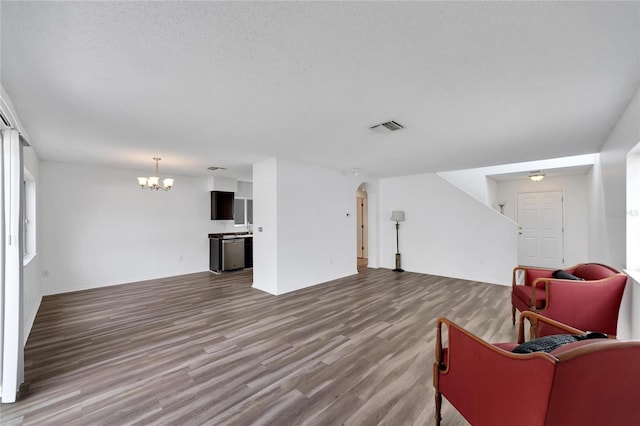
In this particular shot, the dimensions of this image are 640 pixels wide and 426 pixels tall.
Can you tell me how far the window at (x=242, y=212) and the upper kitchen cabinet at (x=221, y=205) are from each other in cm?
46

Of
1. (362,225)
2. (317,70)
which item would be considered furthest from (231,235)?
(317,70)

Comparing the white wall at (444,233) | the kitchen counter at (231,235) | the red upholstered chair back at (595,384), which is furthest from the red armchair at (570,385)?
the kitchen counter at (231,235)

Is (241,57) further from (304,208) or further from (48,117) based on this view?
(304,208)

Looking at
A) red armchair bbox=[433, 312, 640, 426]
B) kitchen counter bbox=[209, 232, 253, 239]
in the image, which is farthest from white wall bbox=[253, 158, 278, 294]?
red armchair bbox=[433, 312, 640, 426]

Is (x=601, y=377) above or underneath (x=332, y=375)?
above

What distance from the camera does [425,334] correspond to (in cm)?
299

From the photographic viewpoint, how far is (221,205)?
6820mm

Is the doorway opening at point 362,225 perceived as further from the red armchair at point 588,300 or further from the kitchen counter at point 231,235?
the red armchair at point 588,300

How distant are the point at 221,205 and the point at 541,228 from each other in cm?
860

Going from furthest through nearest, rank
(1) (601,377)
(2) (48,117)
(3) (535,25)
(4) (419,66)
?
(2) (48,117)
(4) (419,66)
(3) (535,25)
(1) (601,377)

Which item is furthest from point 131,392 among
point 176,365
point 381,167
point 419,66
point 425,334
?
point 381,167

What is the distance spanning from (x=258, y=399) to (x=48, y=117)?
11.2 ft

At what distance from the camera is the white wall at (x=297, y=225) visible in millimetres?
4598

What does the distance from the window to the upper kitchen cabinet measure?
0.46m
